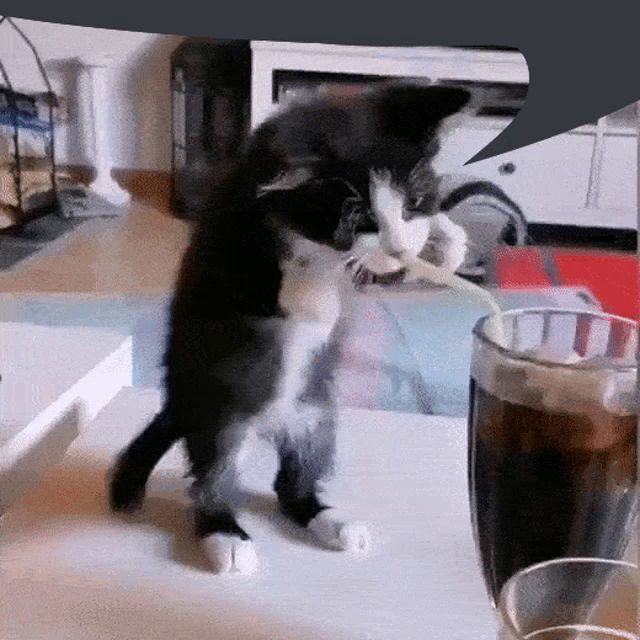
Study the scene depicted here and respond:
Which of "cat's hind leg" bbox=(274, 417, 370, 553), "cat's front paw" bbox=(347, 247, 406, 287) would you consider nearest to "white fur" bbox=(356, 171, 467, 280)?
"cat's front paw" bbox=(347, 247, 406, 287)

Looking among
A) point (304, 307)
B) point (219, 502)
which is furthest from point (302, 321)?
point (219, 502)

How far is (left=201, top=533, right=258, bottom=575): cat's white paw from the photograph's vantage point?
0.57 meters

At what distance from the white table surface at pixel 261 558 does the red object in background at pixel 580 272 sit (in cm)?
10

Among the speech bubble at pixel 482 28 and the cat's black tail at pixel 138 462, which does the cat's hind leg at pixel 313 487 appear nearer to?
the cat's black tail at pixel 138 462

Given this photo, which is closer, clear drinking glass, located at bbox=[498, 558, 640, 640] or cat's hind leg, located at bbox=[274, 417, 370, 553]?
clear drinking glass, located at bbox=[498, 558, 640, 640]

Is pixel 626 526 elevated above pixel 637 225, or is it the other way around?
pixel 637 225

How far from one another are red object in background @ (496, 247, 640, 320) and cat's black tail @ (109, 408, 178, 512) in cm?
21

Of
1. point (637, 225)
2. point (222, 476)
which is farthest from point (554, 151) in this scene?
point (222, 476)

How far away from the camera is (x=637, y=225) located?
19.8 inches

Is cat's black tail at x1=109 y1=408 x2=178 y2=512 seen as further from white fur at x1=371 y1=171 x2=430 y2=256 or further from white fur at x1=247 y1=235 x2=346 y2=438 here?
white fur at x1=371 y1=171 x2=430 y2=256

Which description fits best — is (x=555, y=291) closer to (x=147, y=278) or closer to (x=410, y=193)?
(x=410, y=193)

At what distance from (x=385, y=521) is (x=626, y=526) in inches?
5.5

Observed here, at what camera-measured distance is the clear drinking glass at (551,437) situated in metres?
0.48

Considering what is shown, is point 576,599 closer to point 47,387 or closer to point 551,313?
point 551,313
